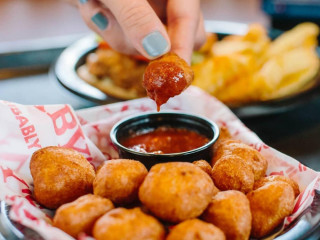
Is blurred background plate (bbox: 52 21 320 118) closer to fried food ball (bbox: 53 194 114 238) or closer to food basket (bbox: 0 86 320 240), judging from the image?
food basket (bbox: 0 86 320 240)

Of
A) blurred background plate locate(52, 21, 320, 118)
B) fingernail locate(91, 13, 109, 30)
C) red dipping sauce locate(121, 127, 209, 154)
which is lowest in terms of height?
blurred background plate locate(52, 21, 320, 118)

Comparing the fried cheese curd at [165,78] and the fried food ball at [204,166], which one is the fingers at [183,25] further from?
the fried food ball at [204,166]

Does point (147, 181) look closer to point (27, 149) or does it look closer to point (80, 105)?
point (27, 149)

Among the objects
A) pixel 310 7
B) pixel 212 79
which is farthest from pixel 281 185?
pixel 310 7

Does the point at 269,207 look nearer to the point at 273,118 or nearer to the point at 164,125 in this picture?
the point at 164,125

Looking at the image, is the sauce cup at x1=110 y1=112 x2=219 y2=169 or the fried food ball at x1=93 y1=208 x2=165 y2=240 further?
the sauce cup at x1=110 y1=112 x2=219 y2=169

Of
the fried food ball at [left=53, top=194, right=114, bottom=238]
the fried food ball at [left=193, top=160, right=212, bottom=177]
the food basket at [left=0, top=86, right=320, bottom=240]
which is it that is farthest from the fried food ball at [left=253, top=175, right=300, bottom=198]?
the fried food ball at [left=53, top=194, right=114, bottom=238]

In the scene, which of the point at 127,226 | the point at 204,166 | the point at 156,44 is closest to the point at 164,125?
the point at 156,44
